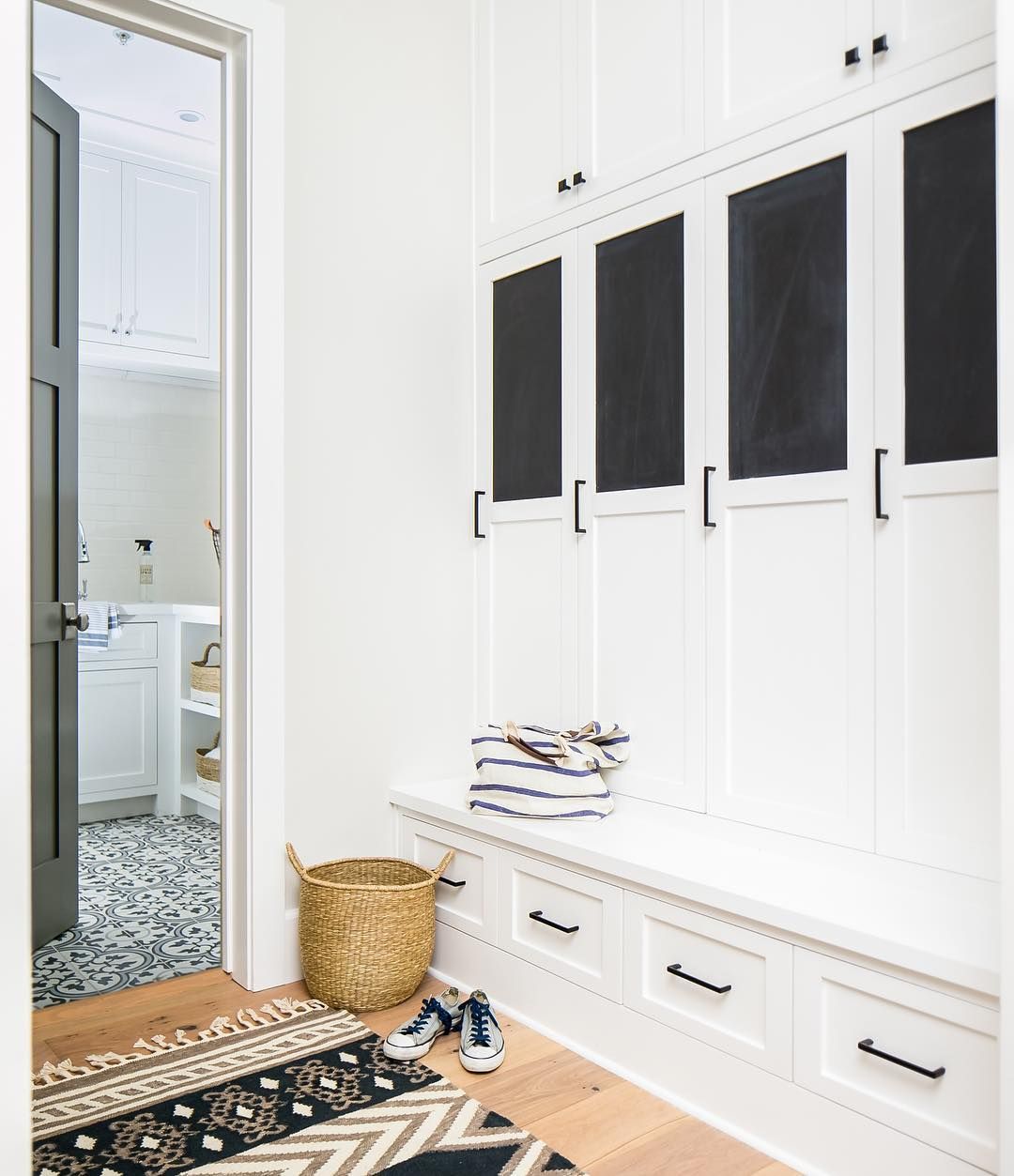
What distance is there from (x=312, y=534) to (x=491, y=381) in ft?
2.24

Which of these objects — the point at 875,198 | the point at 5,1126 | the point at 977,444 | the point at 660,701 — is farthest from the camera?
the point at 660,701

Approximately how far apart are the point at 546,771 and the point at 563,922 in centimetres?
34

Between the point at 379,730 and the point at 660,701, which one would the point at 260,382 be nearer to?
the point at 379,730

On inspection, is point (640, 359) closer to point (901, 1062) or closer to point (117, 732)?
point (901, 1062)

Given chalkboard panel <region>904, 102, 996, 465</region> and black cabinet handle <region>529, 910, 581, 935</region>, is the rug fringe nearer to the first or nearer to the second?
black cabinet handle <region>529, 910, 581, 935</region>

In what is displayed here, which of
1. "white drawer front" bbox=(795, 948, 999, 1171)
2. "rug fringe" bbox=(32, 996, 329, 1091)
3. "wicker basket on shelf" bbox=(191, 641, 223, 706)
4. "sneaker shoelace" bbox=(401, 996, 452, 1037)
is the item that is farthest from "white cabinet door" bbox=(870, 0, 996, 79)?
"wicker basket on shelf" bbox=(191, 641, 223, 706)

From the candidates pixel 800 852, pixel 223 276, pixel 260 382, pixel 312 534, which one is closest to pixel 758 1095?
pixel 800 852

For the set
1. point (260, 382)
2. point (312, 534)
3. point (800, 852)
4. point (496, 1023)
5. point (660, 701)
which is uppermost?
point (260, 382)

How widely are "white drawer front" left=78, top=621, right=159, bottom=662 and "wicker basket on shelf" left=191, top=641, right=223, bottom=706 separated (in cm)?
20

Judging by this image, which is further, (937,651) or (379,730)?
(379,730)

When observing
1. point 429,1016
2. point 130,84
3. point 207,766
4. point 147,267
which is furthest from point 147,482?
point 429,1016

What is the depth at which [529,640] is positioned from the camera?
263cm

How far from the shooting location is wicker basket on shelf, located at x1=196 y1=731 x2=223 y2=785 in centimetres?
401

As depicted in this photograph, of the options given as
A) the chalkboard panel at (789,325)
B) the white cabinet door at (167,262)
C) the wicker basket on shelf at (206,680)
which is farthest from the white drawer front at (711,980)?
the white cabinet door at (167,262)
